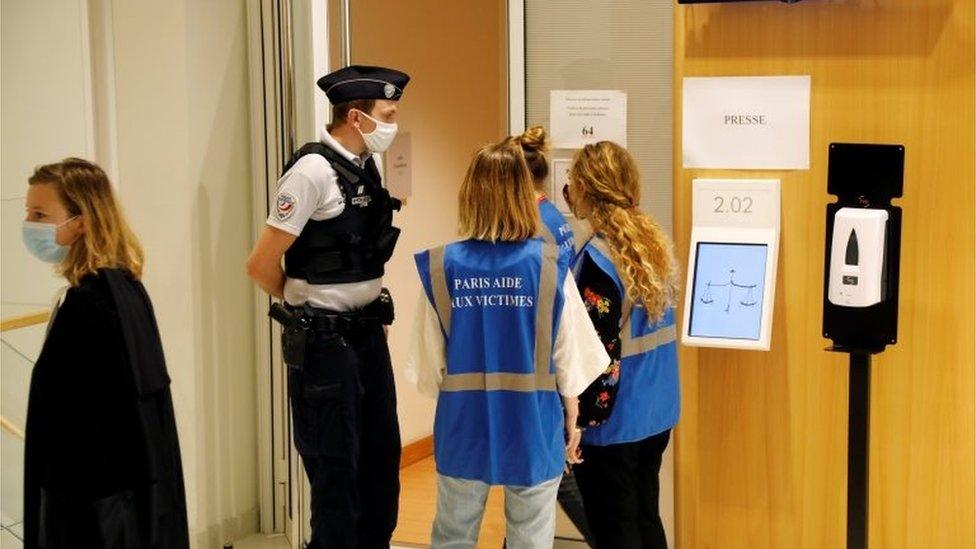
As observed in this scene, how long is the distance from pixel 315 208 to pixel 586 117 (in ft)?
3.71

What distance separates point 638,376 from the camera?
3.58 meters

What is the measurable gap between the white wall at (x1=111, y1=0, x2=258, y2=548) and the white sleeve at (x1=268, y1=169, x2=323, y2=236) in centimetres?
68

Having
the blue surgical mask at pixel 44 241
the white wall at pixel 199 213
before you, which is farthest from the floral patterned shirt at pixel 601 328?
the white wall at pixel 199 213

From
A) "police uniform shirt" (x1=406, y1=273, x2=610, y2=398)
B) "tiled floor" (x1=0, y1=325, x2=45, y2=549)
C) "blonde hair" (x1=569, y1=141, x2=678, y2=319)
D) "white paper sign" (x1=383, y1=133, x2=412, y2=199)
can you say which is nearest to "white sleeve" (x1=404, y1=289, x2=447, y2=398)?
"police uniform shirt" (x1=406, y1=273, x2=610, y2=398)

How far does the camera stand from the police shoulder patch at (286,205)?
3594 millimetres

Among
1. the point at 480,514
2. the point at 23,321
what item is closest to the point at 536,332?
the point at 480,514

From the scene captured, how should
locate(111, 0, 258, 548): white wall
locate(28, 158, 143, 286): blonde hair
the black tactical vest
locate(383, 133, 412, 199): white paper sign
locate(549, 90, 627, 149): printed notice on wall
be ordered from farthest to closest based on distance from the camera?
1. locate(383, 133, 412, 199): white paper sign
2. locate(549, 90, 627, 149): printed notice on wall
3. locate(111, 0, 258, 548): white wall
4. the black tactical vest
5. locate(28, 158, 143, 286): blonde hair

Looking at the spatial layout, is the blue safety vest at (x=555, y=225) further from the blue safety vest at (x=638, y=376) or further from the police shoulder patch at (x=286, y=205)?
the police shoulder patch at (x=286, y=205)

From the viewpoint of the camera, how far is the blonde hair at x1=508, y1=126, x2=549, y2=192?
398 centimetres

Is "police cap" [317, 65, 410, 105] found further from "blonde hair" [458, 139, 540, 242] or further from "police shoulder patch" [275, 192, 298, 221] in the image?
"blonde hair" [458, 139, 540, 242]

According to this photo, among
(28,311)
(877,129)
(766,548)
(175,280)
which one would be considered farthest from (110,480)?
(877,129)

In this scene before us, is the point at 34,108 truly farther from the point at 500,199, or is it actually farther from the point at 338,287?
the point at 500,199

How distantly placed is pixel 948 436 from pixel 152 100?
8.72ft

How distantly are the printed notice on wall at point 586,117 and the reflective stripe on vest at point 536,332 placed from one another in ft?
3.74
